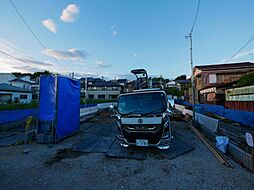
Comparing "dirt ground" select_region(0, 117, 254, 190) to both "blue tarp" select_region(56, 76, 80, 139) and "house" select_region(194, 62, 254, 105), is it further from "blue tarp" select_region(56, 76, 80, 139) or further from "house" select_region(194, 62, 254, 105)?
"house" select_region(194, 62, 254, 105)

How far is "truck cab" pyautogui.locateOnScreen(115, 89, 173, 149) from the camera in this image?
426cm

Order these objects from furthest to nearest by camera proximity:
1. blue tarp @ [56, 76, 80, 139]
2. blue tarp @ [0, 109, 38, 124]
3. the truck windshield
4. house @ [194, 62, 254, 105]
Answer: house @ [194, 62, 254, 105]
blue tarp @ [0, 109, 38, 124]
blue tarp @ [56, 76, 80, 139]
the truck windshield

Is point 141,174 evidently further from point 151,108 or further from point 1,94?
point 1,94

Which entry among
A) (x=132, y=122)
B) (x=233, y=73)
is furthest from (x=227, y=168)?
(x=233, y=73)

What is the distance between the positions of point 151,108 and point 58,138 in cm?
413

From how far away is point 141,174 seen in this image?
3418 millimetres

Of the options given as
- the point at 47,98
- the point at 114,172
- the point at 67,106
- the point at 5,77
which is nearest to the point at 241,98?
the point at 114,172

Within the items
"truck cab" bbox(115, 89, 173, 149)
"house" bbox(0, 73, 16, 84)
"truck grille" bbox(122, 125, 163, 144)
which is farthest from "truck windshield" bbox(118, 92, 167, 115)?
"house" bbox(0, 73, 16, 84)

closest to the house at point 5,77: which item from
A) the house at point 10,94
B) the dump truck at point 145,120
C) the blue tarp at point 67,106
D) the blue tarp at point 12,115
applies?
the house at point 10,94

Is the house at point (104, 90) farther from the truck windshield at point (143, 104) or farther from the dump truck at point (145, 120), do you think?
the dump truck at point (145, 120)

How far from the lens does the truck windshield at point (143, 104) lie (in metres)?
4.48

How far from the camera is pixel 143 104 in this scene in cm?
464

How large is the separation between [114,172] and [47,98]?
421cm

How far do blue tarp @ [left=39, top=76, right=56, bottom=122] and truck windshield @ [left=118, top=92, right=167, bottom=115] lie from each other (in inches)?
115
